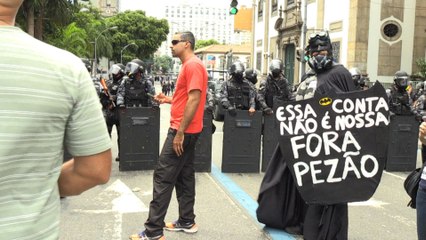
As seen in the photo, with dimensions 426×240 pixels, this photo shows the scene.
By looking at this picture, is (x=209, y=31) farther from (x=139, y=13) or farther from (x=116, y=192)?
(x=116, y=192)

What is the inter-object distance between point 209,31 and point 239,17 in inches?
5813

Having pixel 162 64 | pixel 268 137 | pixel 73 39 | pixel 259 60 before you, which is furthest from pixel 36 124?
pixel 162 64

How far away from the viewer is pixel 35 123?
151 centimetres

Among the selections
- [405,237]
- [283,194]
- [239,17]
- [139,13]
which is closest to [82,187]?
[283,194]

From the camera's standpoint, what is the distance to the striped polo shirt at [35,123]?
58.1 inches

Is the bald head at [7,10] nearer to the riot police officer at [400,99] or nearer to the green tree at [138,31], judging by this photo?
the riot police officer at [400,99]

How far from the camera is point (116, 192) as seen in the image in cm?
659

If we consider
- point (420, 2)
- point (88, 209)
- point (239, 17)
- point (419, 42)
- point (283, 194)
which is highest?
point (239, 17)

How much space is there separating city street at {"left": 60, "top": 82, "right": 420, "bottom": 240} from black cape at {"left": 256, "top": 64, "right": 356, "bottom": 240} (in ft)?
0.63

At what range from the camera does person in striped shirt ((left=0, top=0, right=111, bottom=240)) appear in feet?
4.84

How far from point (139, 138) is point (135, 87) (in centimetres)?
115

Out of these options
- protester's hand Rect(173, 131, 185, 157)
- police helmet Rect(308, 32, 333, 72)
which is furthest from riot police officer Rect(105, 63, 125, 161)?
police helmet Rect(308, 32, 333, 72)

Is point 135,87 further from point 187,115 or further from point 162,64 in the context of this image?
point 162,64

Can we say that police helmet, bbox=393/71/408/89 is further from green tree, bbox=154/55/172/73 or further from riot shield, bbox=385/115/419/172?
green tree, bbox=154/55/172/73
